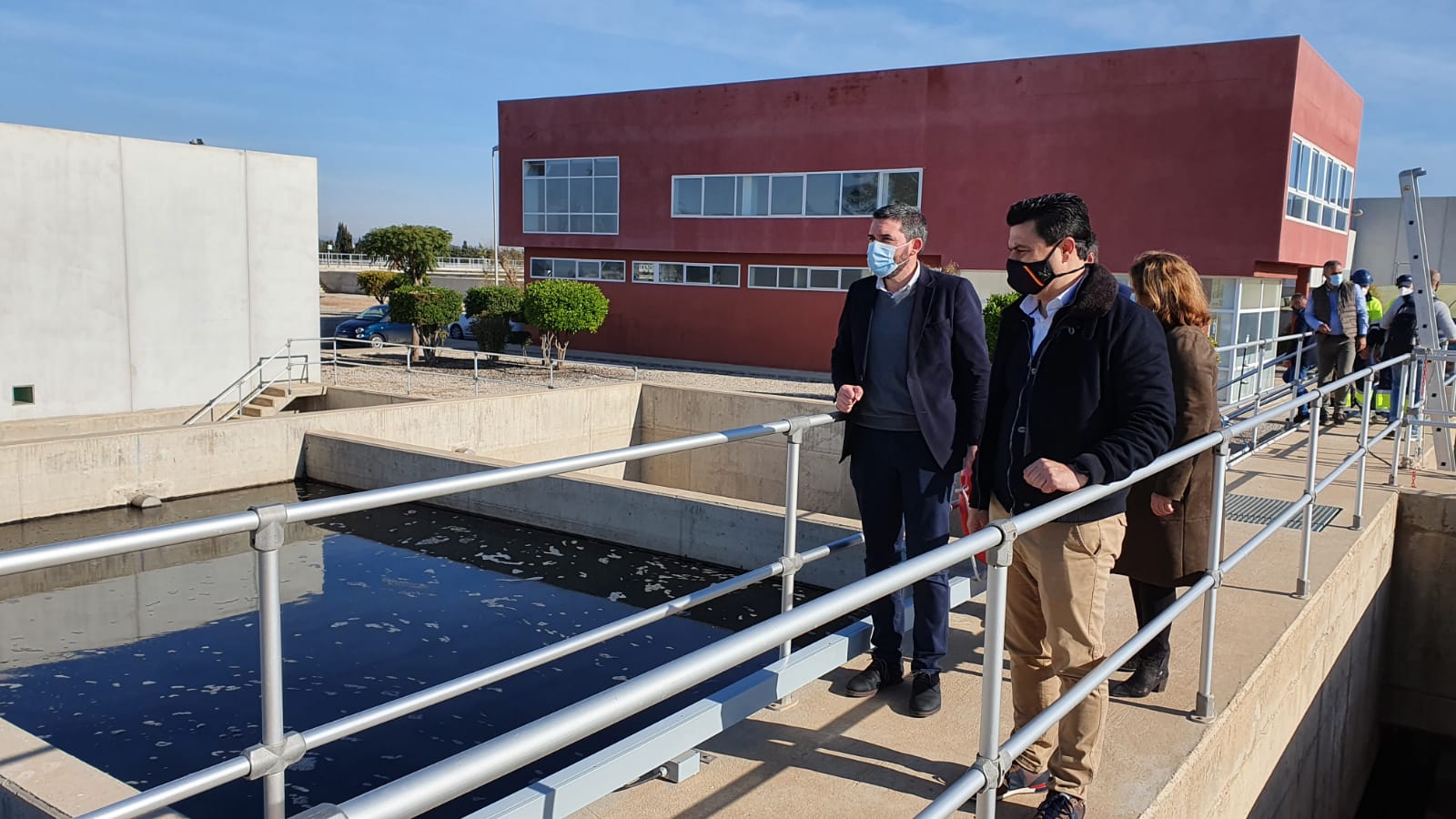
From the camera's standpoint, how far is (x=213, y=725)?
6633 millimetres

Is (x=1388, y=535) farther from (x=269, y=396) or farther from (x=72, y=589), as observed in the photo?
(x=269, y=396)

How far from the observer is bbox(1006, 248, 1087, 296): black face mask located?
9.43 feet

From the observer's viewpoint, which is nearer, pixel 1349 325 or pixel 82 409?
pixel 1349 325

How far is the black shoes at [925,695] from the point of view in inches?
136

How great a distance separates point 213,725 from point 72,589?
441 cm

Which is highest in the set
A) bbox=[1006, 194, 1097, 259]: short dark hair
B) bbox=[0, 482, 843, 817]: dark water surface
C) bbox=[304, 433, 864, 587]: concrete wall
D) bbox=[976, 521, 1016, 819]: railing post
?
bbox=[1006, 194, 1097, 259]: short dark hair

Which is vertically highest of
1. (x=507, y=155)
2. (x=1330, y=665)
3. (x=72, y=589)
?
(x=507, y=155)

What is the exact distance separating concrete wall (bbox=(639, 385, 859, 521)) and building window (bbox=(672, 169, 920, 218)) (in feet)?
21.6

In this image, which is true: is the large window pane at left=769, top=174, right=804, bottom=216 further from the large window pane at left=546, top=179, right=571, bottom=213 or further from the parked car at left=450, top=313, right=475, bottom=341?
the parked car at left=450, top=313, right=475, bottom=341

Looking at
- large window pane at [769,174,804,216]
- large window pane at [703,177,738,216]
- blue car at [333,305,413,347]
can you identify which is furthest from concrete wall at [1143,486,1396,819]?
blue car at [333,305,413,347]

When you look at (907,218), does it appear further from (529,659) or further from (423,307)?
(423,307)

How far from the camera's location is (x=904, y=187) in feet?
75.6

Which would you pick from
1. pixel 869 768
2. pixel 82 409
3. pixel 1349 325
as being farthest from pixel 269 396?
pixel 869 768

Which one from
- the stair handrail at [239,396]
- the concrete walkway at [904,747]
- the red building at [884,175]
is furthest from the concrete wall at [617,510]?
the red building at [884,175]
